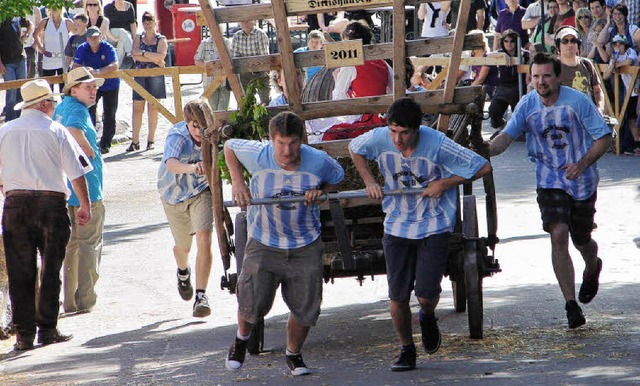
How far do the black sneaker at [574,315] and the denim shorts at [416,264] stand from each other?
49.6 inches

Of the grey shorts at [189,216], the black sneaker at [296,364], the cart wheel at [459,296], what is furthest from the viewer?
the grey shorts at [189,216]

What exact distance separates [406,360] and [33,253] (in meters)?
3.27

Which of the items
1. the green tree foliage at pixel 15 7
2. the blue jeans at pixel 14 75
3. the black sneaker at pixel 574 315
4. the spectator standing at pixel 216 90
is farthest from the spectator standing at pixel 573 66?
the blue jeans at pixel 14 75

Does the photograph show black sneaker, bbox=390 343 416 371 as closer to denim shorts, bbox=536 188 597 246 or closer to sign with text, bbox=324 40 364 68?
denim shorts, bbox=536 188 597 246

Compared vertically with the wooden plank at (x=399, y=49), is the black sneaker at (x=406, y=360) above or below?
below

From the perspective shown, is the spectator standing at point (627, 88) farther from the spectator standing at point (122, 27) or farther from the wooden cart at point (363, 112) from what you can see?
the wooden cart at point (363, 112)

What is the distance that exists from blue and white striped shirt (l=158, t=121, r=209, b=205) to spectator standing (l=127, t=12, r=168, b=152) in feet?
32.9

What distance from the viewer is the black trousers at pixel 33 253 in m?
9.58

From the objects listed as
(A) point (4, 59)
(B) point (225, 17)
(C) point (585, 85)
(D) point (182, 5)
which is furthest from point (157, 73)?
(B) point (225, 17)

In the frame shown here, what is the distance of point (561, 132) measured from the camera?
880 cm

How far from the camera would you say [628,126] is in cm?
1816

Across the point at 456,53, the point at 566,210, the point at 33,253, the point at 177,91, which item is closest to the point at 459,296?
the point at 566,210

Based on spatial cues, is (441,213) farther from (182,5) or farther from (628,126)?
(182,5)

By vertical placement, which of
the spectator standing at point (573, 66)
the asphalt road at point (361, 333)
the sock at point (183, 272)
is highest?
the spectator standing at point (573, 66)
